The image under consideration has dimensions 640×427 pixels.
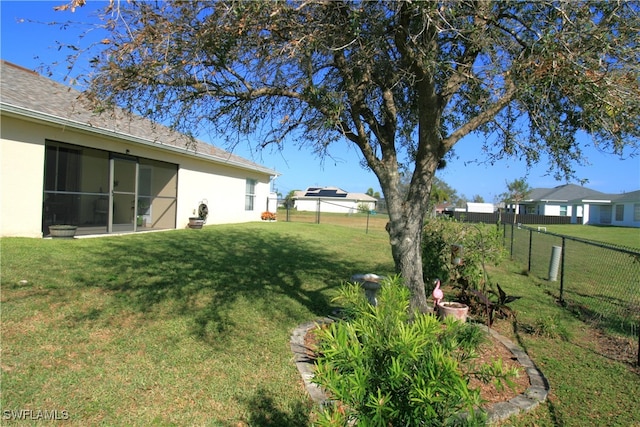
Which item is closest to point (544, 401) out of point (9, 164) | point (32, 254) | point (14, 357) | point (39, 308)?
point (14, 357)

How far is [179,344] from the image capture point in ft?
14.7

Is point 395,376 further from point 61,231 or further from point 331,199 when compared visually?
point 331,199

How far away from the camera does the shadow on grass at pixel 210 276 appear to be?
588 centimetres

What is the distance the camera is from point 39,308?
16.7 ft

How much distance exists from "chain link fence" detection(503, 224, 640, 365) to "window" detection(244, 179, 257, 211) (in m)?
13.0

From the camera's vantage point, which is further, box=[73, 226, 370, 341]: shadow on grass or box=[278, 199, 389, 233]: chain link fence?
box=[278, 199, 389, 233]: chain link fence

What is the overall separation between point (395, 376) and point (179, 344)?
344cm

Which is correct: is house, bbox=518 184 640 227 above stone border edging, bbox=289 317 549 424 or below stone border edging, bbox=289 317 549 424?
above

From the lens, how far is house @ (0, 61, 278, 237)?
30.5ft

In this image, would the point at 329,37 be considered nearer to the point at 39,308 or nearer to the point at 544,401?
the point at 544,401

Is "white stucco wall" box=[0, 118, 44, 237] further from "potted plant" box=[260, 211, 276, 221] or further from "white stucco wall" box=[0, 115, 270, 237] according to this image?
"potted plant" box=[260, 211, 276, 221]

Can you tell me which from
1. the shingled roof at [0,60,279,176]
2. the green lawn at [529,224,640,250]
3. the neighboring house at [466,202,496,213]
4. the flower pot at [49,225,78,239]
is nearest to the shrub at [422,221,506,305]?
the shingled roof at [0,60,279,176]

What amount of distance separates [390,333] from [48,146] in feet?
38.8

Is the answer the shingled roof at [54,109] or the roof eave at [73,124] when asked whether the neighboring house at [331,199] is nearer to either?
the roof eave at [73,124]
